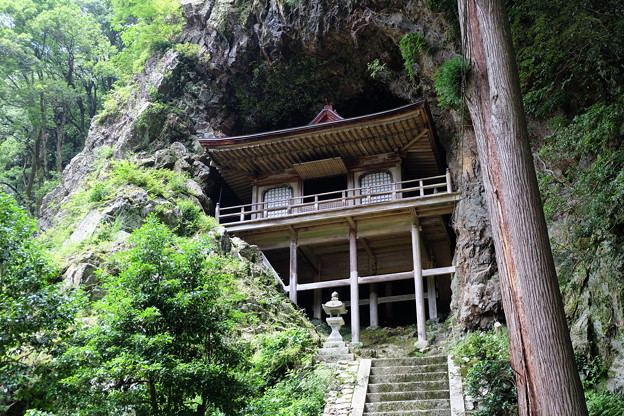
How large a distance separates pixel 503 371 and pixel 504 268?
3576 millimetres

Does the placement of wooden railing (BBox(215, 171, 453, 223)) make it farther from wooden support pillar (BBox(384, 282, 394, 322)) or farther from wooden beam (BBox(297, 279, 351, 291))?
wooden support pillar (BBox(384, 282, 394, 322))

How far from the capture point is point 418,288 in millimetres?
16359

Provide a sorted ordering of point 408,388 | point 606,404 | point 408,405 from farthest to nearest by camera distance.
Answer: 1. point 408,388
2. point 408,405
3. point 606,404

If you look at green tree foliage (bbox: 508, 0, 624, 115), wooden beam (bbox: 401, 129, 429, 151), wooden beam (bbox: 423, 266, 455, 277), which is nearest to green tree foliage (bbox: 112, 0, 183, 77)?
wooden beam (bbox: 401, 129, 429, 151)

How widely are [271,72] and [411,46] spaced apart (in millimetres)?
6598

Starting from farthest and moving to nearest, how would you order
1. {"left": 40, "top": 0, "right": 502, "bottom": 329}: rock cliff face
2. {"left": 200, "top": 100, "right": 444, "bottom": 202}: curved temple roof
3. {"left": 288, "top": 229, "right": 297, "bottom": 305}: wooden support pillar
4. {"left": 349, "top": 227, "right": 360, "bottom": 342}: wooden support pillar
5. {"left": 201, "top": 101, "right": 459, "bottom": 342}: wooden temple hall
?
{"left": 200, "top": 100, "right": 444, "bottom": 202}: curved temple roof → {"left": 201, "top": 101, "right": 459, "bottom": 342}: wooden temple hall → {"left": 288, "top": 229, "right": 297, "bottom": 305}: wooden support pillar → {"left": 40, "top": 0, "right": 502, "bottom": 329}: rock cliff face → {"left": 349, "top": 227, "right": 360, "bottom": 342}: wooden support pillar

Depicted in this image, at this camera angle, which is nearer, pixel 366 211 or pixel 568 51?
pixel 568 51

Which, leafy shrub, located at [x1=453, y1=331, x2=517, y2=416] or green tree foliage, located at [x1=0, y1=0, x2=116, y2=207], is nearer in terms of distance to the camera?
leafy shrub, located at [x1=453, y1=331, x2=517, y2=416]

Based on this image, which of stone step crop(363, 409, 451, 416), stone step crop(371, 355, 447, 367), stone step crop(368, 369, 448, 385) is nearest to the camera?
stone step crop(363, 409, 451, 416)

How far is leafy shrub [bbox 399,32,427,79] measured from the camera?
17.0 metres

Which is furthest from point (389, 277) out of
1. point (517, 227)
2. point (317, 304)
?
point (517, 227)

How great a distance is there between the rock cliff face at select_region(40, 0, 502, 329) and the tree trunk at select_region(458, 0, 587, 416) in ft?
30.6

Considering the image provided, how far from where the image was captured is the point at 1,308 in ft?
24.2

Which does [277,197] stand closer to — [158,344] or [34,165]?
[158,344]
